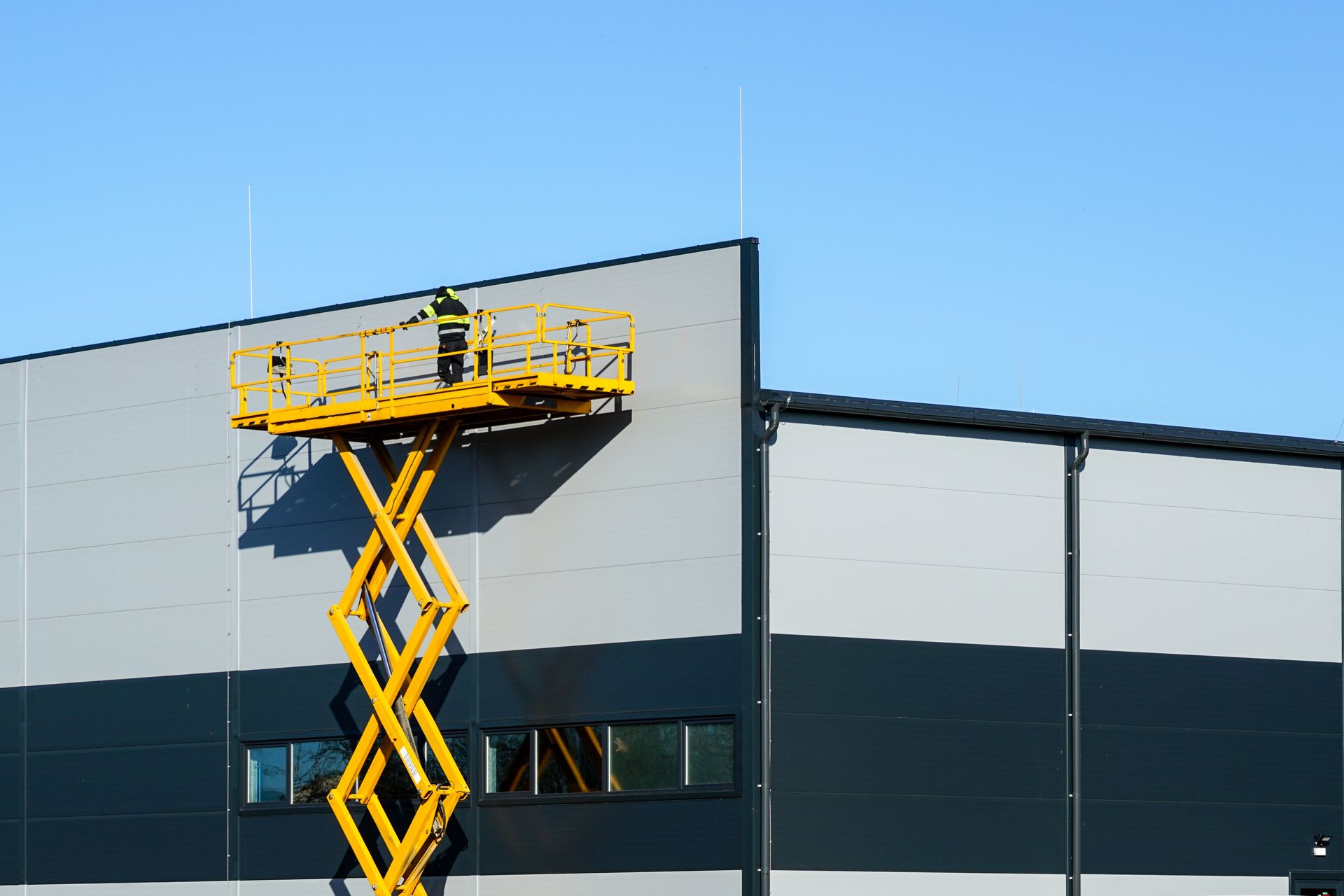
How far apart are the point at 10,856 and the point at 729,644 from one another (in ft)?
53.2

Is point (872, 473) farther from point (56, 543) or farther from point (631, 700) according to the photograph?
point (56, 543)

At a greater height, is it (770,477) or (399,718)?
(770,477)

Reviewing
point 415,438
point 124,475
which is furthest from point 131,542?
point 415,438

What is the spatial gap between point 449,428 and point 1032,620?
10.0 meters

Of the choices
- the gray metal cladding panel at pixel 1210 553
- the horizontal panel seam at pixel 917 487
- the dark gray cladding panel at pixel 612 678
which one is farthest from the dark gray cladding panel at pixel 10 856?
the gray metal cladding panel at pixel 1210 553

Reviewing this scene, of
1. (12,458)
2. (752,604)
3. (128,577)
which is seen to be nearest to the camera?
(752,604)

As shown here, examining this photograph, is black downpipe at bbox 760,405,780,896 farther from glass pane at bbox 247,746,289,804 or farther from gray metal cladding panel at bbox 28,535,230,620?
gray metal cladding panel at bbox 28,535,230,620

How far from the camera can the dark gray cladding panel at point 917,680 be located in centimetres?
3144

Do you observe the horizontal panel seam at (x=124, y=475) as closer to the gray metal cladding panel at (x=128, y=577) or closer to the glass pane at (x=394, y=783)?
the gray metal cladding panel at (x=128, y=577)

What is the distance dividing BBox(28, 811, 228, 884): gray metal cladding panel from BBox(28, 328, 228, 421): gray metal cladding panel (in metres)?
7.76

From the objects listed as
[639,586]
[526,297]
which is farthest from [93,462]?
[639,586]

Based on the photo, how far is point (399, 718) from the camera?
3334 centimetres

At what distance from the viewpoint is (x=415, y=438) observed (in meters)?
34.1

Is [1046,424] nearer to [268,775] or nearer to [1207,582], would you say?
Result: [1207,582]
